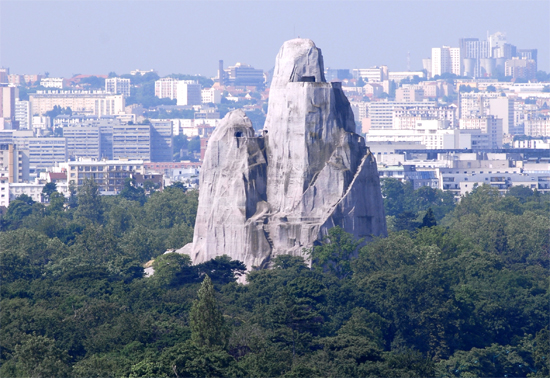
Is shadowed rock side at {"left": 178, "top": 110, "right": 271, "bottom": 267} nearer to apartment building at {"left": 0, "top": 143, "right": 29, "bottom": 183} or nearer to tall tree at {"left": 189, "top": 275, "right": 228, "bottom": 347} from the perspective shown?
tall tree at {"left": 189, "top": 275, "right": 228, "bottom": 347}

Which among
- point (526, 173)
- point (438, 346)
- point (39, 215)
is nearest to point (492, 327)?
point (438, 346)

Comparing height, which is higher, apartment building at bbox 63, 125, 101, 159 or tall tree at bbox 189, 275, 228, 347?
apartment building at bbox 63, 125, 101, 159

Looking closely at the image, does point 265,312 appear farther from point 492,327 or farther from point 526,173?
point 526,173

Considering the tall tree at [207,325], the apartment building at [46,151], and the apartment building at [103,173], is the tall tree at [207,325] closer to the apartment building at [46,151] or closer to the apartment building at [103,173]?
the apartment building at [103,173]

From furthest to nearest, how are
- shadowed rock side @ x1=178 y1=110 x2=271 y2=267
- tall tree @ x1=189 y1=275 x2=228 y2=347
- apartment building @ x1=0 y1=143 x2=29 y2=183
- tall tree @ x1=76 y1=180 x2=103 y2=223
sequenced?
apartment building @ x1=0 y1=143 x2=29 y2=183 → tall tree @ x1=76 y1=180 x2=103 y2=223 → shadowed rock side @ x1=178 y1=110 x2=271 y2=267 → tall tree @ x1=189 y1=275 x2=228 y2=347

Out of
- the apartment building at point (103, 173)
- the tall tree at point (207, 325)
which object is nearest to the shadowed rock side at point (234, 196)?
the tall tree at point (207, 325)

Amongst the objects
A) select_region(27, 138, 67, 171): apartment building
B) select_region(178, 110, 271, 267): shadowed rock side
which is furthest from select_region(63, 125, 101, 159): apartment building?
select_region(178, 110, 271, 267): shadowed rock side
